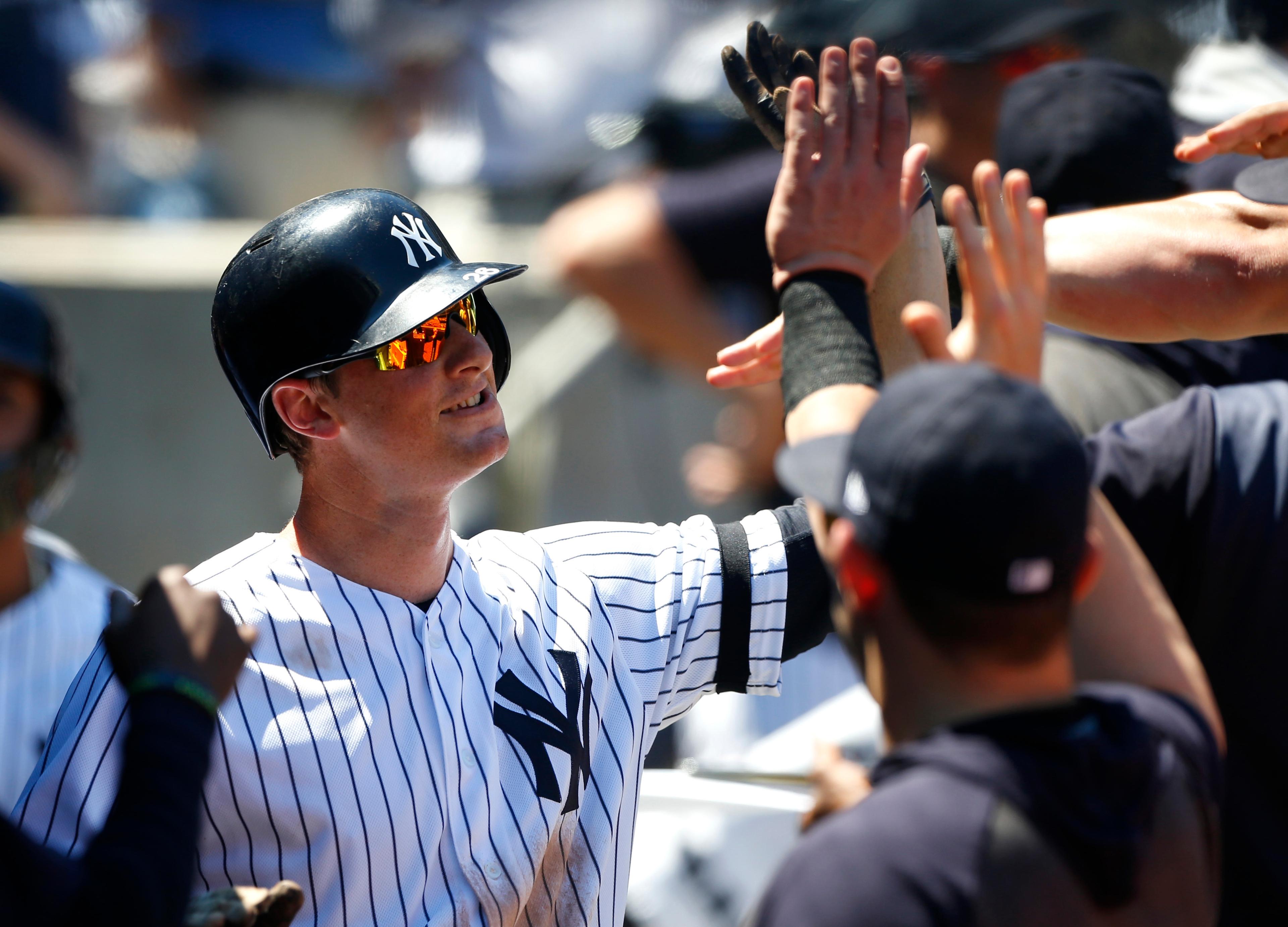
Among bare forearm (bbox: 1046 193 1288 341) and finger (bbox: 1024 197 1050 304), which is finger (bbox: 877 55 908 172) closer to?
finger (bbox: 1024 197 1050 304)

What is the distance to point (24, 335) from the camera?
3.38 m

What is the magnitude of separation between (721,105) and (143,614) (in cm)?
395

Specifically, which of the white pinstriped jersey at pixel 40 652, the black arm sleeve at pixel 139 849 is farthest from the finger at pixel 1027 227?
the white pinstriped jersey at pixel 40 652

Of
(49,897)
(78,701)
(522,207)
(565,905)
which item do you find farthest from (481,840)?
(522,207)

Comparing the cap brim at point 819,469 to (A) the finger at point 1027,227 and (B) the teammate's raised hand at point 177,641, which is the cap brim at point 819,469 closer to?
(A) the finger at point 1027,227

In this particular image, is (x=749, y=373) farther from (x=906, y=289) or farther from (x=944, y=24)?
(x=944, y=24)

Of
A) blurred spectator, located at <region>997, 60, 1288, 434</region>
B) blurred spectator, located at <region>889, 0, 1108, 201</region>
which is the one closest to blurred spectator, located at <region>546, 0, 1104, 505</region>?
blurred spectator, located at <region>889, 0, 1108, 201</region>

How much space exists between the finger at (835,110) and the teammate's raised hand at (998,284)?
0.61 feet

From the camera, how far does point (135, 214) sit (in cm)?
688

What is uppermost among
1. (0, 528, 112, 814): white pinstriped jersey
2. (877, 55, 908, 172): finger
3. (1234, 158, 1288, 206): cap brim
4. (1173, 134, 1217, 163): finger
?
(877, 55, 908, 172): finger

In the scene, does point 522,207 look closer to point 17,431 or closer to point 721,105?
point 721,105

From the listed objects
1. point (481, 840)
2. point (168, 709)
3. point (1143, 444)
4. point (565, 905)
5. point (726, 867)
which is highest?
point (168, 709)

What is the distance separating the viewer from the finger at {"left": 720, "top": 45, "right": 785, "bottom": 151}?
193 cm

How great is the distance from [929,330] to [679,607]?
0.88 meters
